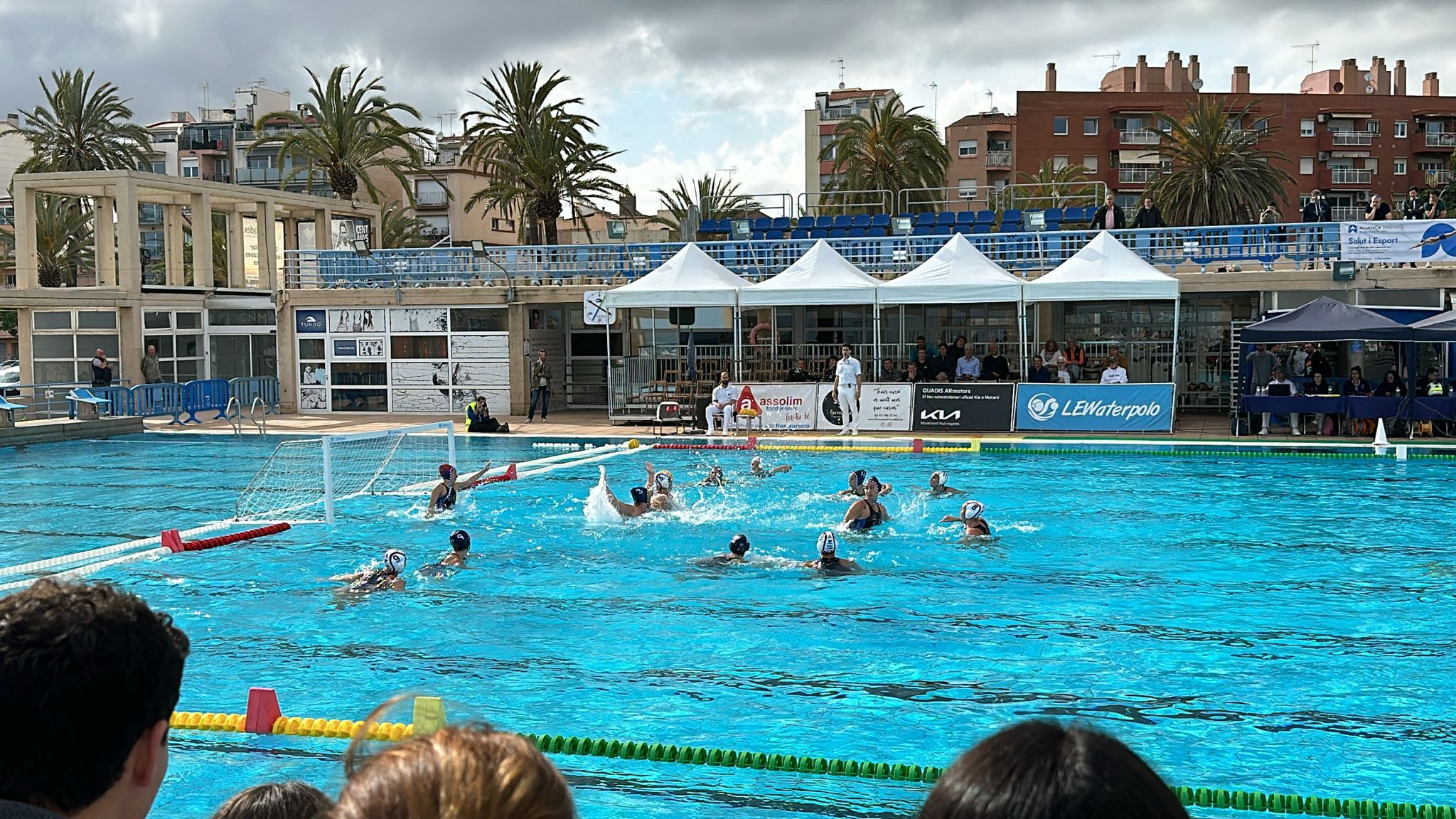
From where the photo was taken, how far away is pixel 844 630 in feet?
34.0

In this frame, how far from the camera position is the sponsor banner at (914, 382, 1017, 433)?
24609mm

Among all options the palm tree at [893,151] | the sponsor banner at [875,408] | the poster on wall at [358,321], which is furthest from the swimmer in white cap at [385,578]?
the palm tree at [893,151]

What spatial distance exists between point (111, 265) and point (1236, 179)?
37175 millimetres

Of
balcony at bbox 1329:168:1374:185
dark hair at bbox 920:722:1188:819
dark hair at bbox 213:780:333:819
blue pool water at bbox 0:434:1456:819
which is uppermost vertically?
balcony at bbox 1329:168:1374:185

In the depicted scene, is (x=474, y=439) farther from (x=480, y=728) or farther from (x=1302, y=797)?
(x=480, y=728)

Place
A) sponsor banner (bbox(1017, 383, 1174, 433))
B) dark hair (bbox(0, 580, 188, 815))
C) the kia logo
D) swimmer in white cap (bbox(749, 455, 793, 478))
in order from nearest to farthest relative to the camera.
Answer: dark hair (bbox(0, 580, 188, 815)) < swimmer in white cap (bbox(749, 455, 793, 478)) < sponsor banner (bbox(1017, 383, 1174, 433)) < the kia logo

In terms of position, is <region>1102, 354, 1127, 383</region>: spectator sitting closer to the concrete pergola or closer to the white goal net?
the white goal net

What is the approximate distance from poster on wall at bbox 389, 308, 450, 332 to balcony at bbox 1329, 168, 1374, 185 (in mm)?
58813

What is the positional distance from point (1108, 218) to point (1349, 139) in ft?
171

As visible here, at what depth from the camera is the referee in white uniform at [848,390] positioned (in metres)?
Answer: 24.7

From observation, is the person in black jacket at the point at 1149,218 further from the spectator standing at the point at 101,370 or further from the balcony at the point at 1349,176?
the balcony at the point at 1349,176

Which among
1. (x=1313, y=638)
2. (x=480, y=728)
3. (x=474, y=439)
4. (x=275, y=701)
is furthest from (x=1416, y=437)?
(x=480, y=728)

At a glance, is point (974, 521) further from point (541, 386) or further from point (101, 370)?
point (101, 370)

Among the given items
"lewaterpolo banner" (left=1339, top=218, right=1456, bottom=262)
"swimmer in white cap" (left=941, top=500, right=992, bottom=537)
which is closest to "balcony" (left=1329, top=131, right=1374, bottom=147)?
"lewaterpolo banner" (left=1339, top=218, right=1456, bottom=262)
